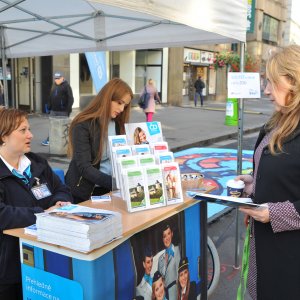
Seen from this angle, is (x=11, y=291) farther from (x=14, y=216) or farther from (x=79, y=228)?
(x=79, y=228)

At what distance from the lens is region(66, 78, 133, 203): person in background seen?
322 centimetres

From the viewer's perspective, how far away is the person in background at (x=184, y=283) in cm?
268

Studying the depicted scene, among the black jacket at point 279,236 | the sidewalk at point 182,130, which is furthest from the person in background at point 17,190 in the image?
the sidewalk at point 182,130

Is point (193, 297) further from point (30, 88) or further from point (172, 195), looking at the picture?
point (30, 88)

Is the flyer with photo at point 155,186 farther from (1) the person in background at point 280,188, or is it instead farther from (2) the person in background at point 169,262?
(1) the person in background at point 280,188

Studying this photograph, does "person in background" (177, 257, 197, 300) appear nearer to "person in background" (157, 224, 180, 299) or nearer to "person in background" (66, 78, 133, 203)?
"person in background" (157, 224, 180, 299)

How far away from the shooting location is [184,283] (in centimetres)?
275

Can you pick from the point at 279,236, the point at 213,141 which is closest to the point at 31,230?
the point at 279,236

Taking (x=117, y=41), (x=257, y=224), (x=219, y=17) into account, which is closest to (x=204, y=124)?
(x=117, y=41)

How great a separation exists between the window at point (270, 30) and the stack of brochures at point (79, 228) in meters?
36.6

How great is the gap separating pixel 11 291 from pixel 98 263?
2.40 ft

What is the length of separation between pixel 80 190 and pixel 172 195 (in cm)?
101

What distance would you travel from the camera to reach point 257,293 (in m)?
2.20

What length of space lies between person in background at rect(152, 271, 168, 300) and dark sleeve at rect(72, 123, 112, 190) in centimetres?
99
